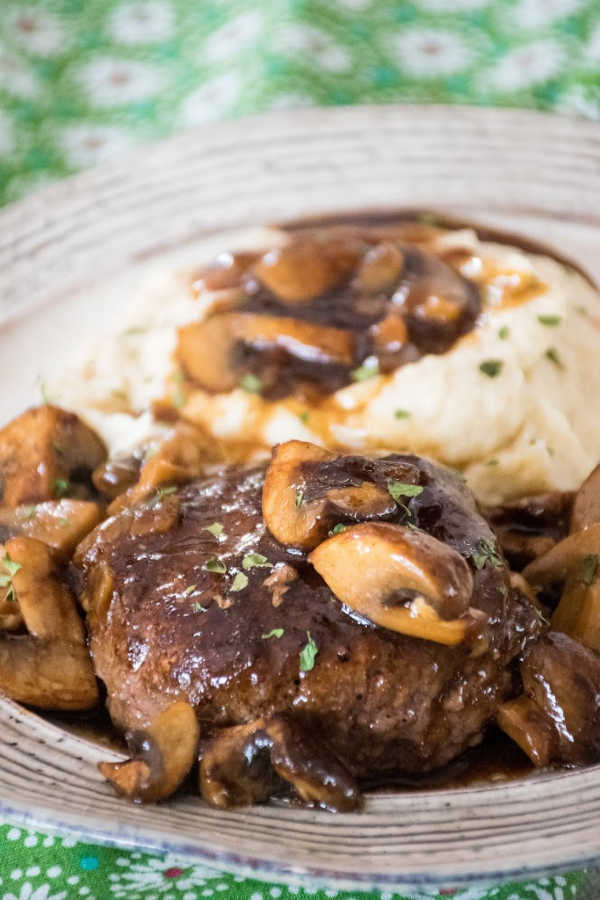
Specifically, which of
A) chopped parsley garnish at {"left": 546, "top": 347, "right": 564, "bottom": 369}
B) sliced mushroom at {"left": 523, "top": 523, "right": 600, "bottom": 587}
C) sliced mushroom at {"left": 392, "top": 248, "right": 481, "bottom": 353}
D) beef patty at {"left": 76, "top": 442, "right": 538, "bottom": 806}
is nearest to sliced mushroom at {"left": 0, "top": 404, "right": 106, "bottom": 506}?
beef patty at {"left": 76, "top": 442, "right": 538, "bottom": 806}

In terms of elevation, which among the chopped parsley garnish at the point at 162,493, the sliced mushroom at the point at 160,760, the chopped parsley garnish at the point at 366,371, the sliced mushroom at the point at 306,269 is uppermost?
the chopped parsley garnish at the point at 162,493

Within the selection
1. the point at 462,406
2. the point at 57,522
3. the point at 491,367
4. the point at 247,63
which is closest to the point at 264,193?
the point at 247,63

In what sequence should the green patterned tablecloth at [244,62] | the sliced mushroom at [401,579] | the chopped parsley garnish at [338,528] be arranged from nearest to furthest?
the sliced mushroom at [401,579] → the chopped parsley garnish at [338,528] → the green patterned tablecloth at [244,62]

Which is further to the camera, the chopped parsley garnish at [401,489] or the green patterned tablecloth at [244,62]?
the green patterned tablecloth at [244,62]

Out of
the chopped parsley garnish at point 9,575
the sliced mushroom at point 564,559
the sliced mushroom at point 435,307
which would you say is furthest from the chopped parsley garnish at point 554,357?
the chopped parsley garnish at point 9,575

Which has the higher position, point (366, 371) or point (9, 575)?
point (9, 575)

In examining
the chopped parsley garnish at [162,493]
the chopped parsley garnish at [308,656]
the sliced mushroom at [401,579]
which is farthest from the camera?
the chopped parsley garnish at [162,493]

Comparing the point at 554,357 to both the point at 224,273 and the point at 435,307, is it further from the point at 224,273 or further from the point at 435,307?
the point at 224,273

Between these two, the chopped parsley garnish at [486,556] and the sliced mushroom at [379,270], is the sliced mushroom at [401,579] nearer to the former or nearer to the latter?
the chopped parsley garnish at [486,556]
